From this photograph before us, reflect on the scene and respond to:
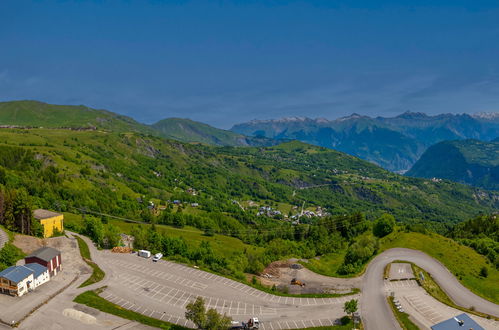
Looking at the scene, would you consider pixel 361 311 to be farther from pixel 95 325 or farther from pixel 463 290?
pixel 95 325

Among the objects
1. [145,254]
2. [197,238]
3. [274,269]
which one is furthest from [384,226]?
[145,254]

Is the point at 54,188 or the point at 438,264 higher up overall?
the point at 54,188

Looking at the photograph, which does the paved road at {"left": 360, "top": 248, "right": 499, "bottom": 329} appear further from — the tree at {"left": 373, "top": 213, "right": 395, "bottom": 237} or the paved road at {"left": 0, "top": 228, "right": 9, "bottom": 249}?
the paved road at {"left": 0, "top": 228, "right": 9, "bottom": 249}

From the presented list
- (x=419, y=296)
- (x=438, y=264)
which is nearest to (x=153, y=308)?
(x=419, y=296)

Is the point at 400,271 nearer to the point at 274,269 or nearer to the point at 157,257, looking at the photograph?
the point at 274,269

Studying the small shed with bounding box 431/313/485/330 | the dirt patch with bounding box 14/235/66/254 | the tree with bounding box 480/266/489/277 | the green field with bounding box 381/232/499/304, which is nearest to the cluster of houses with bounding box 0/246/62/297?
the dirt patch with bounding box 14/235/66/254

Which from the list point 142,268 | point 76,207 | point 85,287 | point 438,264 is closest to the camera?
point 85,287
